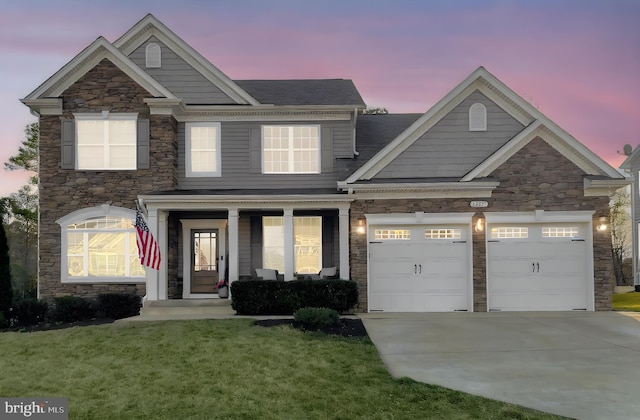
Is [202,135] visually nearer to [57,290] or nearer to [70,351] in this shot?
[57,290]

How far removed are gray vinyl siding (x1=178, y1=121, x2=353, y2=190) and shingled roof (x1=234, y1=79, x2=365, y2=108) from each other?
107 cm

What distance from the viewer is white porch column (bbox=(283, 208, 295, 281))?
15203 millimetres

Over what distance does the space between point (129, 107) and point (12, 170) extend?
1881 cm

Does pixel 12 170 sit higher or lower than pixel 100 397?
higher

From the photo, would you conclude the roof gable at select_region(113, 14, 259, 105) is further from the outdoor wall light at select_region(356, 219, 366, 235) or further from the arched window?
the outdoor wall light at select_region(356, 219, 366, 235)

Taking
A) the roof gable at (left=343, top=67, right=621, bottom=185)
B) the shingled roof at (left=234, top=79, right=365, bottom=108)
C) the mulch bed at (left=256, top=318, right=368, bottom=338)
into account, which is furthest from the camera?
the shingled roof at (left=234, top=79, right=365, bottom=108)

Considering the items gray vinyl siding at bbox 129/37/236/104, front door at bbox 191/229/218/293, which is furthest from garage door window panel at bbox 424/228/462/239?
gray vinyl siding at bbox 129/37/236/104

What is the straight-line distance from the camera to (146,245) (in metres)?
14.1

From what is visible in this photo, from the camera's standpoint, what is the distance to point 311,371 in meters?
8.29

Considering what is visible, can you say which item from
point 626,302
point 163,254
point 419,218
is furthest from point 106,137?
point 626,302

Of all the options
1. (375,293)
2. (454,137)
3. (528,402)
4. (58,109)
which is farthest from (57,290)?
(528,402)

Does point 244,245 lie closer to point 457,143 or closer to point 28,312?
point 28,312

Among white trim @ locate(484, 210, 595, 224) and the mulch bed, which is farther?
Result: white trim @ locate(484, 210, 595, 224)

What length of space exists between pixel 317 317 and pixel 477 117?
818 centimetres
